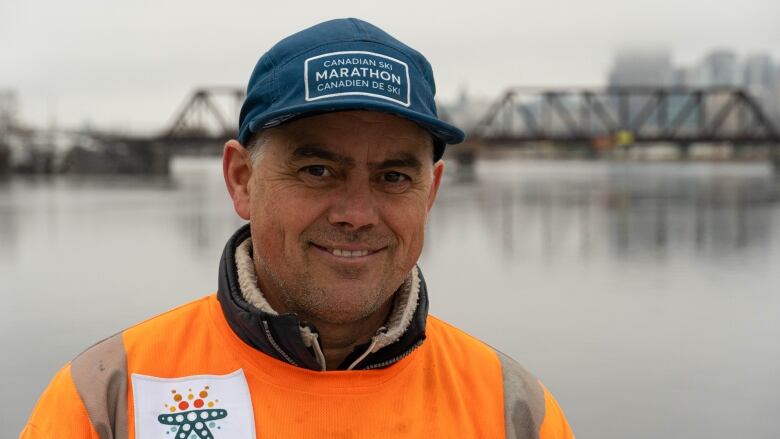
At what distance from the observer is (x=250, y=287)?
1.99 metres

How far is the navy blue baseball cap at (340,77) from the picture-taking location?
182 centimetres

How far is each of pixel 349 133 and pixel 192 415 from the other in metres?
0.69

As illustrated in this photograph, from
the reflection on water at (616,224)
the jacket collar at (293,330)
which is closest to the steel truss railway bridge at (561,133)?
the reflection on water at (616,224)

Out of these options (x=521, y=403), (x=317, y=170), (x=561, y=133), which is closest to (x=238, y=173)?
(x=317, y=170)

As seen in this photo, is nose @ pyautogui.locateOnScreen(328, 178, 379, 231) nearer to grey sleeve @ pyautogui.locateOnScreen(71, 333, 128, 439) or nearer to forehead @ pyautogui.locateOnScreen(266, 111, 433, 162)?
forehead @ pyautogui.locateOnScreen(266, 111, 433, 162)

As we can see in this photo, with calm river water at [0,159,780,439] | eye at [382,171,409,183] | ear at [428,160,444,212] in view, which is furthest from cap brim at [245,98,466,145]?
calm river water at [0,159,780,439]

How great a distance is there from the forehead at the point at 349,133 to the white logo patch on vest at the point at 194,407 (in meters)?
0.53

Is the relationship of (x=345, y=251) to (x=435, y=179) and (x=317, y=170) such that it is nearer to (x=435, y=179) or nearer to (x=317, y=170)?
(x=317, y=170)

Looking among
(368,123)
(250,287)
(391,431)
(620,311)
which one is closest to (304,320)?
(250,287)

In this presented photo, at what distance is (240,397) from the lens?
1879 mm

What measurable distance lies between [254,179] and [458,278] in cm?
953

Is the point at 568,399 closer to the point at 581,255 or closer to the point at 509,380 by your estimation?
the point at 509,380

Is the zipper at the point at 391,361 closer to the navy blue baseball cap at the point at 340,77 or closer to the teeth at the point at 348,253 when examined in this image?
the teeth at the point at 348,253

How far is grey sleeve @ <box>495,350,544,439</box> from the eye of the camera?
6.57 feet
